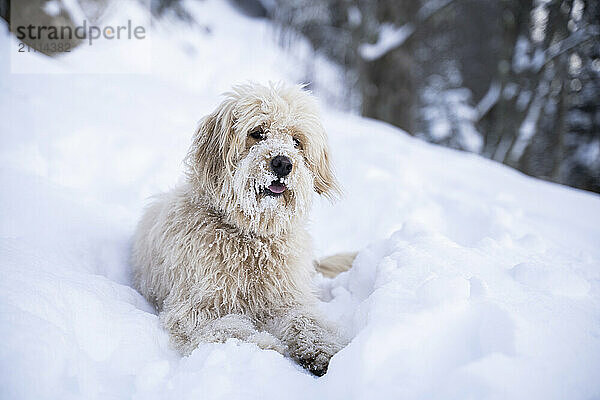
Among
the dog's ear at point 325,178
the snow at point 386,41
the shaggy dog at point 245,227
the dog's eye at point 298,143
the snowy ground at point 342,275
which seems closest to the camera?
the snowy ground at point 342,275

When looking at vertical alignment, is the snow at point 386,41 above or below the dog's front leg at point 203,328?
above

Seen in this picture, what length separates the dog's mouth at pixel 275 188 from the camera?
2.37 metres

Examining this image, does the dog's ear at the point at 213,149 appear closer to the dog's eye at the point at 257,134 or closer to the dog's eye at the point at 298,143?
the dog's eye at the point at 257,134

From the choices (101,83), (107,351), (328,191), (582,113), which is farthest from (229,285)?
(582,113)

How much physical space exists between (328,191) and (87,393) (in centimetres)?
178

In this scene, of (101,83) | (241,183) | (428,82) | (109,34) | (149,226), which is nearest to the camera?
(241,183)

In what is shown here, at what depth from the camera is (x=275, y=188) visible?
2373mm

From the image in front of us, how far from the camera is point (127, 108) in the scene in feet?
17.8

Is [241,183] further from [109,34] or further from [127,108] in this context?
[109,34]

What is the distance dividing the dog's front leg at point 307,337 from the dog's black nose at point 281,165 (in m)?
0.81

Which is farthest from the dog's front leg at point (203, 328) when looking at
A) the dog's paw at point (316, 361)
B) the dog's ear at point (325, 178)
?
the dog's ear at point (325, 178)

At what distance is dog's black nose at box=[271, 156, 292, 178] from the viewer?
2.31 meters

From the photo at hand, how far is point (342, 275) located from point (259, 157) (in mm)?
1226

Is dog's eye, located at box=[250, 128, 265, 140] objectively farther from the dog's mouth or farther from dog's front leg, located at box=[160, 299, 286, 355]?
dog's front leg, located at box=[160, 299, 286, 355]
